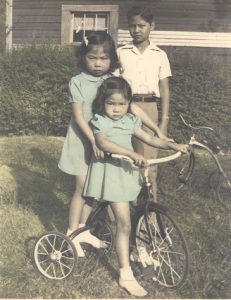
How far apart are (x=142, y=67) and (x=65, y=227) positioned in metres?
1.33

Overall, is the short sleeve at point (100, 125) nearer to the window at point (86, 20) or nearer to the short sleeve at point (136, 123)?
the short sleeve at point (136, 123)

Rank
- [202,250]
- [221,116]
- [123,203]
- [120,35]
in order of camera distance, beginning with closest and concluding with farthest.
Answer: [123,203] < [202,250] < [221,116] < [120,35]

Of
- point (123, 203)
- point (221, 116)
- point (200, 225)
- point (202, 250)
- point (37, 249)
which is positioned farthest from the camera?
point (221, 116)

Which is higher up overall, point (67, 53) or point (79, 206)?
point (67, 53)

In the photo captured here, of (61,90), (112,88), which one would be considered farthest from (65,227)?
(61,90)

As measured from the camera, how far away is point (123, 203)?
8.68 feet

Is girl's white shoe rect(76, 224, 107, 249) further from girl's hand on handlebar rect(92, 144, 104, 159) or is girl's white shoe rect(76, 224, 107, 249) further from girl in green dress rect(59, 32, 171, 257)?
girl's hand on handlebar rect(92, 144, 104, 159)

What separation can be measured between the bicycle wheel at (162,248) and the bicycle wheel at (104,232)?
254 mm

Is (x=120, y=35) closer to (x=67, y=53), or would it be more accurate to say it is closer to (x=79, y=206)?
(x=67, y=53)

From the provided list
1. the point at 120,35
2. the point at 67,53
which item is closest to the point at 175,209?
the point at 67,53

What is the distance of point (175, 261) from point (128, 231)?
12.4 inches

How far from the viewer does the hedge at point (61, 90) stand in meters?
6.79

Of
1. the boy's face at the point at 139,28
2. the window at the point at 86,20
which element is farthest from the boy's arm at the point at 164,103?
the window at the point at 86,20

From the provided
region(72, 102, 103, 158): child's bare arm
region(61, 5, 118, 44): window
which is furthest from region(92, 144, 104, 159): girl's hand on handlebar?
region(61, 5, 118, 44): window
